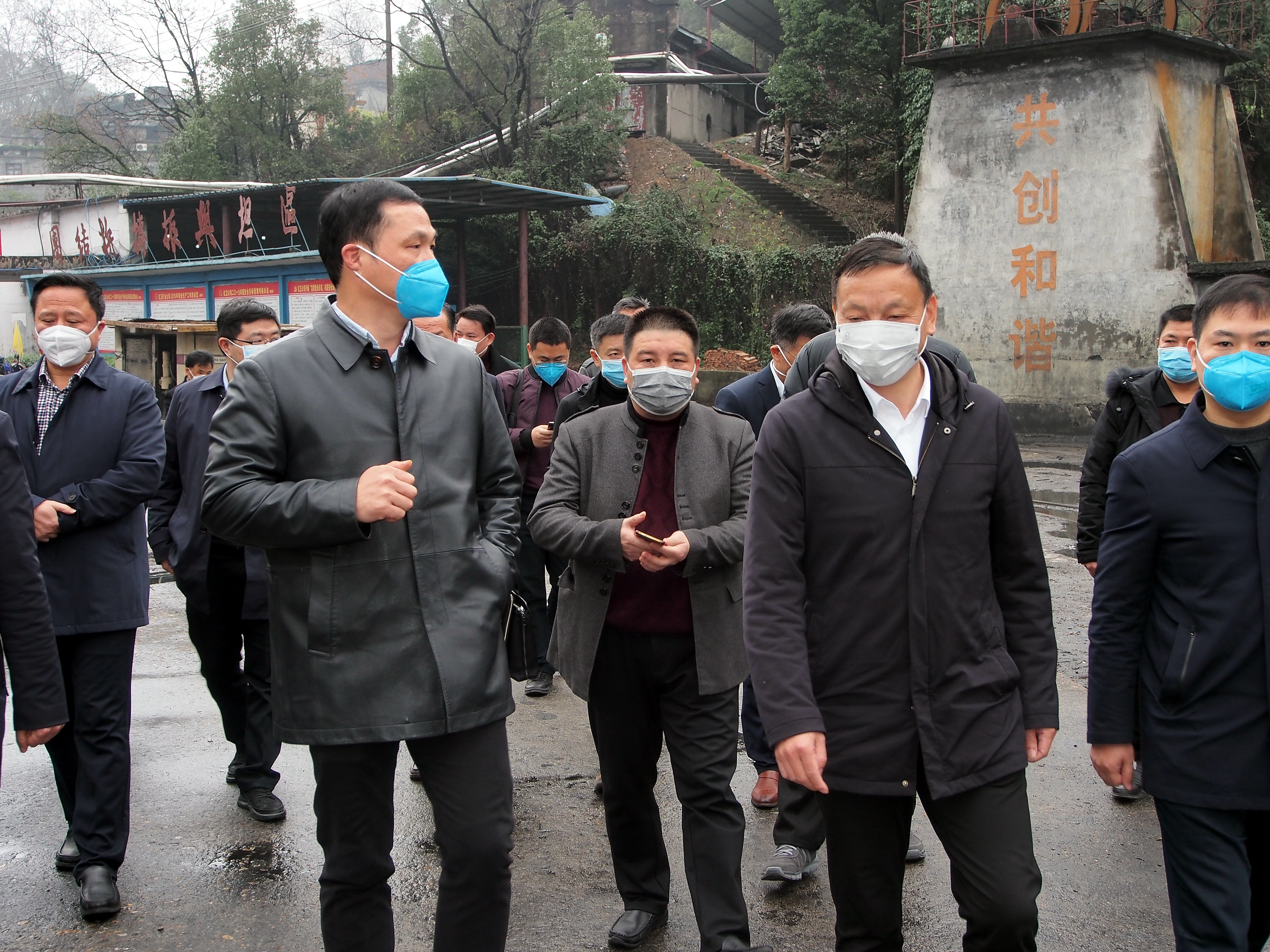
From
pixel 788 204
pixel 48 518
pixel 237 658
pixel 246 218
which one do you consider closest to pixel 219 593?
pixel 237 658

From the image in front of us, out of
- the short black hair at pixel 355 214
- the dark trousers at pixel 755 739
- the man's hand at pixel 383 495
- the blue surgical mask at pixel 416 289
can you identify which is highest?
the short black hair at pixel 355 214

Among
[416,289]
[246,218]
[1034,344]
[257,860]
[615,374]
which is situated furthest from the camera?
[246,218]

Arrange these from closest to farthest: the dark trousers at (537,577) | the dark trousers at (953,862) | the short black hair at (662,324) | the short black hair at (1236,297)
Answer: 1. the dark trousers at (953,862)
2. the short black hair at (1236,297)
3. the short black hair at (662,324)
4. the dark trousers at (537,577)

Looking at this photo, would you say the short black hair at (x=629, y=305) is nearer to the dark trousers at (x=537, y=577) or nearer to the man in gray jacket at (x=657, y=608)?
the dark trousers at (x=537, y=577)

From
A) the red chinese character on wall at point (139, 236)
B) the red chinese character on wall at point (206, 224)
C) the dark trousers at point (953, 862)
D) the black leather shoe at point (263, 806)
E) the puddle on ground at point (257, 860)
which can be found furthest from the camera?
the red chinese character on wall at point (139, 236)

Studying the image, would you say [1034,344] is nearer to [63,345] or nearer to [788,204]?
[788,204]

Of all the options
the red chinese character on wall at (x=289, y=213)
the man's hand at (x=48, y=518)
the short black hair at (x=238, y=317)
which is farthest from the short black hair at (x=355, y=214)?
the red chinese character on wall at (x=289, y=213)

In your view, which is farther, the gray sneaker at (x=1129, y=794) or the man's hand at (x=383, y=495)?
the gray sneaker at (x=1129, y=794)

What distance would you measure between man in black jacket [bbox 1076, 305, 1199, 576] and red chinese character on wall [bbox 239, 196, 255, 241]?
20562 mm

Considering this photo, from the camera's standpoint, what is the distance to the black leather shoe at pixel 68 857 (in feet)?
12.8

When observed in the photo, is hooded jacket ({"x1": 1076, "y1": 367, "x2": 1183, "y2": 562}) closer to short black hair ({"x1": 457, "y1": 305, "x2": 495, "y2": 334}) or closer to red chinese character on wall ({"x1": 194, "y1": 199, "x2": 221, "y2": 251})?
short black hair ({"x1": 457, "y1": 305, "x2": 495, "y2": 334})

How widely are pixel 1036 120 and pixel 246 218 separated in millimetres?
15093

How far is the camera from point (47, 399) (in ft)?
13.2

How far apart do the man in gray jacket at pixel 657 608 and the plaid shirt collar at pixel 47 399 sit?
5.80 ft
